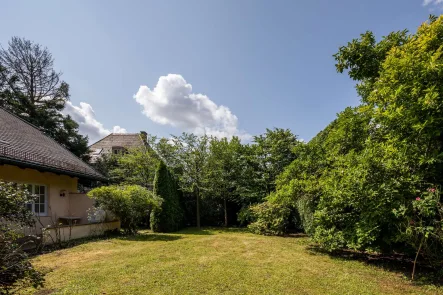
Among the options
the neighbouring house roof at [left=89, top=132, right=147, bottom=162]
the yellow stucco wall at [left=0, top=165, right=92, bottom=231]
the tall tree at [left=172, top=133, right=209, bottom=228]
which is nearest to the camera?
the yellow stucco wall at [left=0, top=165, right=92, bottom=231]

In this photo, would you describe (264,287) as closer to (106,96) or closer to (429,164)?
(429,164)

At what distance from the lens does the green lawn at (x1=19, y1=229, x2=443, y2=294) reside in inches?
169

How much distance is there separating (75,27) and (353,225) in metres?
11.8

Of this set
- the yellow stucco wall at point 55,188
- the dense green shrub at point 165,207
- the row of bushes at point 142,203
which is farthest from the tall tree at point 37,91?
the row of bushes at point 142,203

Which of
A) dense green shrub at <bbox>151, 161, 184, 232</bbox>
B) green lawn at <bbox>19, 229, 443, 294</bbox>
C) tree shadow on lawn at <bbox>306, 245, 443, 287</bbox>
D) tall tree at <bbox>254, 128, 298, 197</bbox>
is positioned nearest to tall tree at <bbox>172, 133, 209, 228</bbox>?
dense green shrub at <bbox>151, 161, 184, 232</bbox>

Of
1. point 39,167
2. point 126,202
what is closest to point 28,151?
point 39,167

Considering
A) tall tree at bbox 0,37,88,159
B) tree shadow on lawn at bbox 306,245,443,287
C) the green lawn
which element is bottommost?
tree shadow on lawn at bbox 306,245,443,287

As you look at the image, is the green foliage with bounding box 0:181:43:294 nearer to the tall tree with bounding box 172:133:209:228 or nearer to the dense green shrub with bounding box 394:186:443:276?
the dense green shrub with bounding box 394:186:443:276

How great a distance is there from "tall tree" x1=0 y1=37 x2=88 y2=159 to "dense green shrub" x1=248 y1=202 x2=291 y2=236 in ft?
58.7

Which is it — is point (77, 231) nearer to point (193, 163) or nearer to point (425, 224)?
point (193, 163)

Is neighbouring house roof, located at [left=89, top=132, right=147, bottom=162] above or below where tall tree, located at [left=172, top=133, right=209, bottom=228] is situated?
above

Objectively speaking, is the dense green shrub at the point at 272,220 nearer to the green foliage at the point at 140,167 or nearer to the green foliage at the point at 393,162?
the green foliage at the point at 393,162

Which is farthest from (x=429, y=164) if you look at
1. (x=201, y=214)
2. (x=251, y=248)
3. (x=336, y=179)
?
(x=201, y=214)

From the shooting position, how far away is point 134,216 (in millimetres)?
10992
